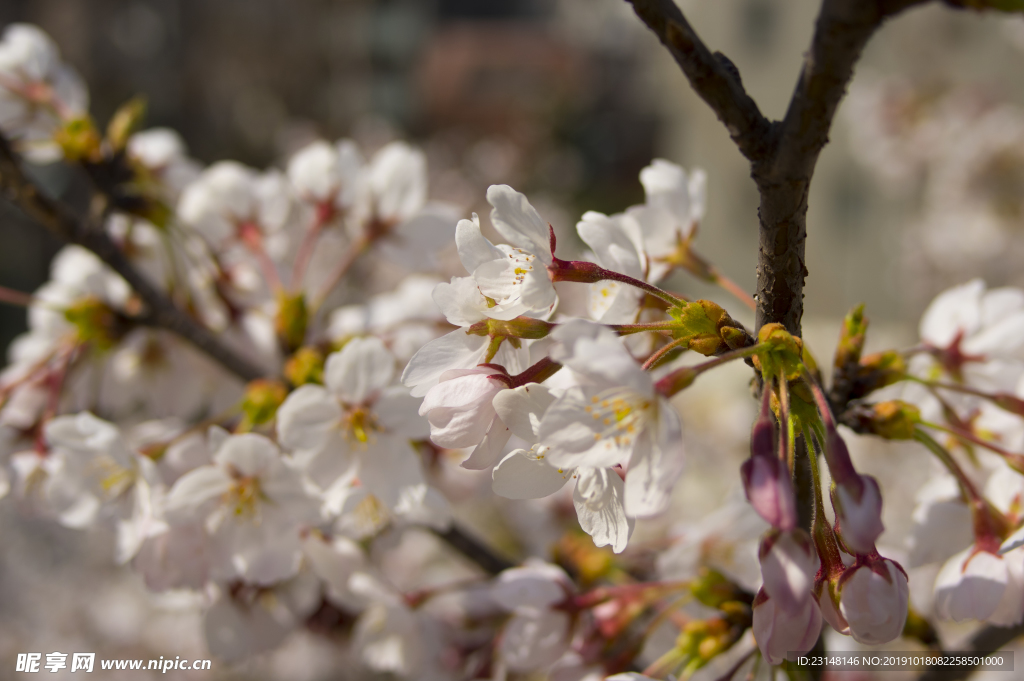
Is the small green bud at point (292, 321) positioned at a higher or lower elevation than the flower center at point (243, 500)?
higher

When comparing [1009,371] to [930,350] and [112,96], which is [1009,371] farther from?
[112,96]

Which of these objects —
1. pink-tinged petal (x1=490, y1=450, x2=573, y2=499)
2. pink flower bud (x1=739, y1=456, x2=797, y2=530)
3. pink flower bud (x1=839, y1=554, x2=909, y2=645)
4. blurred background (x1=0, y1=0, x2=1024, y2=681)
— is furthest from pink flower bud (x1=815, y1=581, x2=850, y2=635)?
blurred background (x1=0, y1=0, x2=1024, y2=681)

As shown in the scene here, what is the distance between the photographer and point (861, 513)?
468 millimetres

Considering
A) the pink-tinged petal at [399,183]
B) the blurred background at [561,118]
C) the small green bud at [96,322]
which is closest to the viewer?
the small green bud at [96,322]

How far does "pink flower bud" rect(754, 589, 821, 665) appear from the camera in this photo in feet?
1.61

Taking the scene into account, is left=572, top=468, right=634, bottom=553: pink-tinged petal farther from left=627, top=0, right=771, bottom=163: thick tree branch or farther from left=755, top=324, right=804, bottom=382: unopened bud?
left=627, top=0, right=771, bottom=163: thick tree branch

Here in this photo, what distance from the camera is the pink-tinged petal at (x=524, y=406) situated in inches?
21.5

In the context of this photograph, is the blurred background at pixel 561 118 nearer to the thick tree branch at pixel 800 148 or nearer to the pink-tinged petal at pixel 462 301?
the thick tree branch at pixel 800 148

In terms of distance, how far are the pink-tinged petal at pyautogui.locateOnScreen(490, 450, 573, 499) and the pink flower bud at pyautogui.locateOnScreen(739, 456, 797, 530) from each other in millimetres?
184

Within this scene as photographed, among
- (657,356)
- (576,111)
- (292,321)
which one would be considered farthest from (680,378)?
(576,111)

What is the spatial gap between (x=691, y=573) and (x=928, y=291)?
439cm

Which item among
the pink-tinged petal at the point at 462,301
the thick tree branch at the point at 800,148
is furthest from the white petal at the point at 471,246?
the thick tree branch at the point at 800,148

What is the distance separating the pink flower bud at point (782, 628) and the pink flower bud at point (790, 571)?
0.02 meters

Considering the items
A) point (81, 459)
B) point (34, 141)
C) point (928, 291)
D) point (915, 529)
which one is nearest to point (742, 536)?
point (915, 529)
